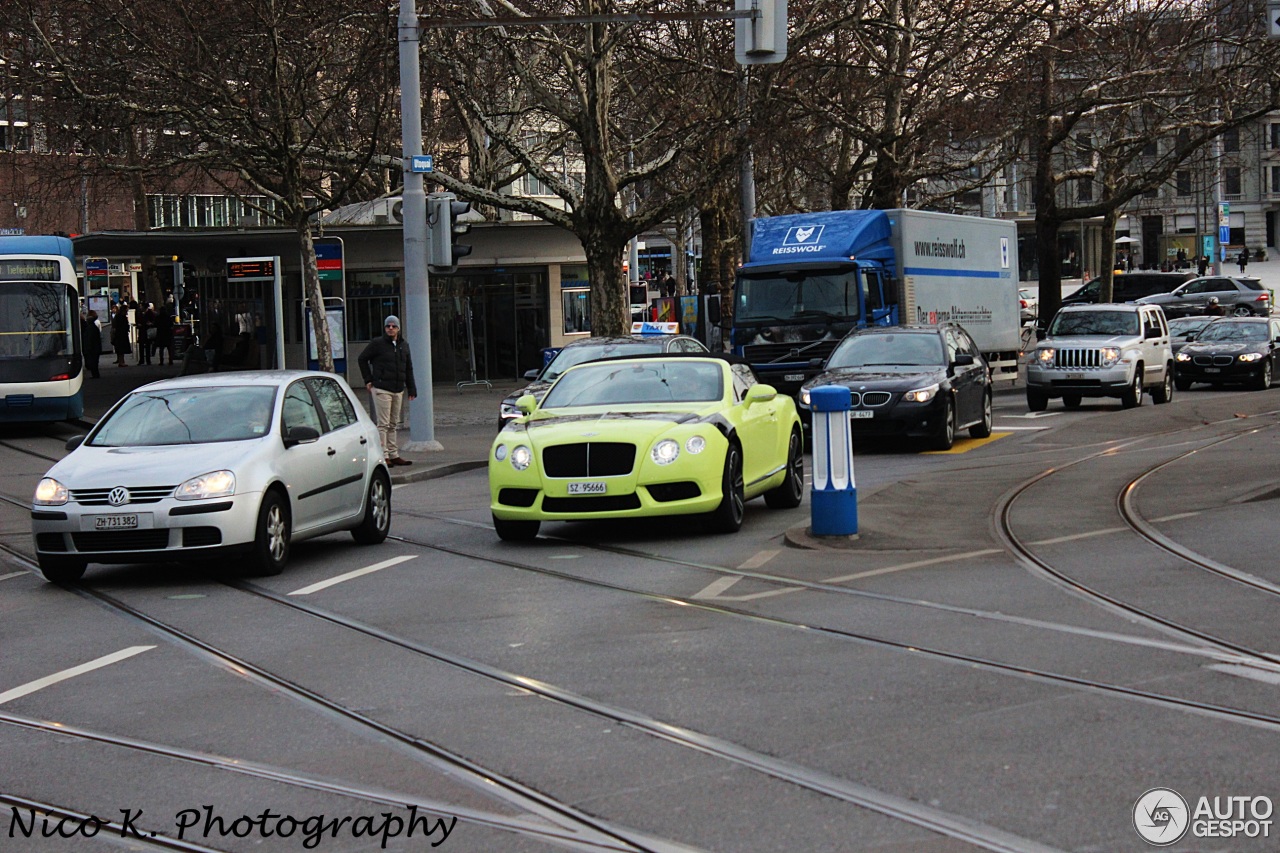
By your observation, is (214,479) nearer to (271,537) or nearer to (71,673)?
(271,537)

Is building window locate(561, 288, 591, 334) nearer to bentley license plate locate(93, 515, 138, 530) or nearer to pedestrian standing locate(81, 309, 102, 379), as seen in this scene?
pedestrian standing locate(81, 309, 102, 379)

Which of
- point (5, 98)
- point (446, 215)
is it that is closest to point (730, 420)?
point (446, 215)

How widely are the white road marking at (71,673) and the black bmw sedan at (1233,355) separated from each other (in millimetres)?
27583

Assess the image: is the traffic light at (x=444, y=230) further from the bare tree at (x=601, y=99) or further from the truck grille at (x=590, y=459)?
the truck grille at (x=590, y=459)

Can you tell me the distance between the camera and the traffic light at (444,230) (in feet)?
74.0

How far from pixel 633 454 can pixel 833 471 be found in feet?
Result: 5.01

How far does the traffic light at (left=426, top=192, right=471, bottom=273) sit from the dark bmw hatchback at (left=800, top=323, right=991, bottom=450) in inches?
202

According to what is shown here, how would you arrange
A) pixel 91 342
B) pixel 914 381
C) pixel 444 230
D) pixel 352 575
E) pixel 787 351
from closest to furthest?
pixel 352 575 → pixel 914 381 → pixel 444 230 → pixel 787 351 → pixel 91 342

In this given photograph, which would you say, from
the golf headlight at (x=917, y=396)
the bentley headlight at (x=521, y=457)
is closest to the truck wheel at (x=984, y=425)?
the golf headlight at (x=917, y=396)

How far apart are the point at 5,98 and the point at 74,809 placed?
2976 cm

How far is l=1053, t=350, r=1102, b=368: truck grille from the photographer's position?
2752cm

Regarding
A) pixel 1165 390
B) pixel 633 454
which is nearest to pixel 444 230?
pixel 633 454

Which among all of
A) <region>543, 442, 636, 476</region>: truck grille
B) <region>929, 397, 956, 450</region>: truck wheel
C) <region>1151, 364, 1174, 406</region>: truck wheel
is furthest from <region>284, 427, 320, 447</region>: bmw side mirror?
<region>1151, 364, 1174, 406</region>: truck wheel

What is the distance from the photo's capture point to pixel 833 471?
12523mm
